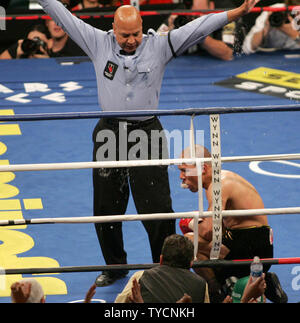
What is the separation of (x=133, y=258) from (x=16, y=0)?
601 cm

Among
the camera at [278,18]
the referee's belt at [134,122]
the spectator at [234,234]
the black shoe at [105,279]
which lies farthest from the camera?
the camera at [278,18]

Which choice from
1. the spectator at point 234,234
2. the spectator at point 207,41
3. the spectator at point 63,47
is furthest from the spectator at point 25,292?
the spectator at point 63,47

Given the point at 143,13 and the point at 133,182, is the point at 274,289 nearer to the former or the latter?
the point at 133,182

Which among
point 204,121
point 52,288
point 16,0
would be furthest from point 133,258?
point 16,0

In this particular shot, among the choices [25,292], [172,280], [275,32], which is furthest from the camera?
[275,32]

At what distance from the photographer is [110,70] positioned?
5.01 m

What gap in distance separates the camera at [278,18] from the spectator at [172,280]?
263 inches

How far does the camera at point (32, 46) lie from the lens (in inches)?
400

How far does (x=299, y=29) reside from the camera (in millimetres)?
10312

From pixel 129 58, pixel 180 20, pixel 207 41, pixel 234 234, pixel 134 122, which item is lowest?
pixel 234 234

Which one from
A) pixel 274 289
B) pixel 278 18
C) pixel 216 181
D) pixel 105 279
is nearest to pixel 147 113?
pixel 216 181

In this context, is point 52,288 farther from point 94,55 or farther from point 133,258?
point 94,55

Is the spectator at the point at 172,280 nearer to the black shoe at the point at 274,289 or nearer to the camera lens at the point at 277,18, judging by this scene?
the black shoe at the point at 274,289

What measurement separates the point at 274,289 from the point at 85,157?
305 cm
